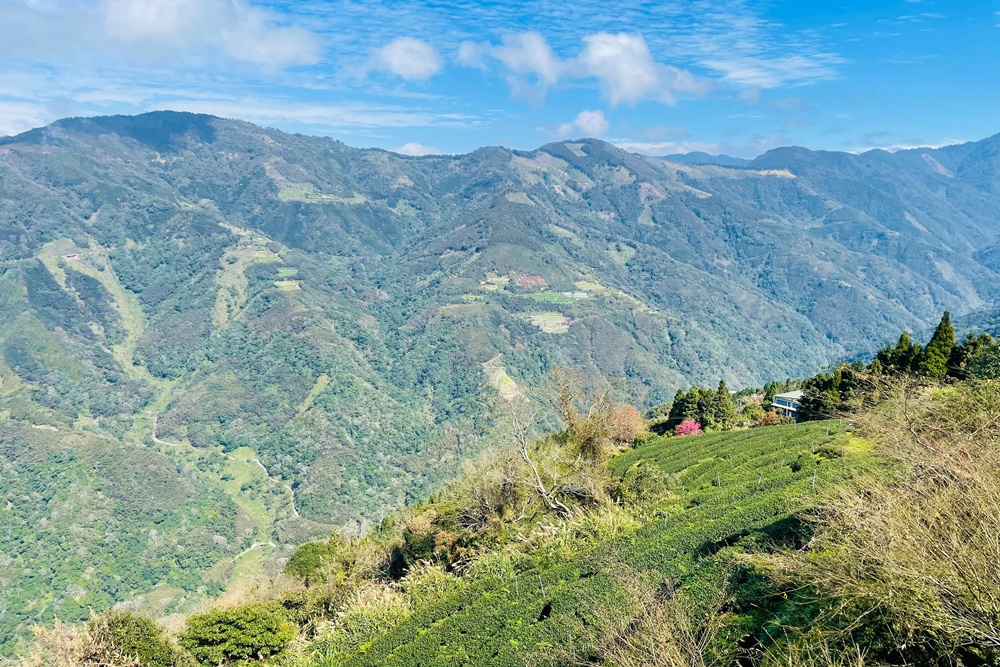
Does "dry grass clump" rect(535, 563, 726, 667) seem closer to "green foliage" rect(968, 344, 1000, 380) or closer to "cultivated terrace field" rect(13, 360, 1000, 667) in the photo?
"cultivated terrace field" rect(13, 360, 1000, 667)

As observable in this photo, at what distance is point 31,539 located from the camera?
13738 cm

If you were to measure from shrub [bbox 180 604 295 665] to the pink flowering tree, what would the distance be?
34.0 metres

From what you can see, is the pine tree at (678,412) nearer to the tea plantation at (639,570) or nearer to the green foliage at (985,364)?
the green foliage at (985,364)

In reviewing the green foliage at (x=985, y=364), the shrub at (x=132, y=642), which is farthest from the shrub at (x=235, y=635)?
the green foliage at (x=985, y=364)

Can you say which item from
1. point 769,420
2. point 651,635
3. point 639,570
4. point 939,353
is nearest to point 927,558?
point 651,635

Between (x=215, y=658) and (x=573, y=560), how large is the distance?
64.3ft

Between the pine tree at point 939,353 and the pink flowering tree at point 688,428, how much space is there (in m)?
16.8

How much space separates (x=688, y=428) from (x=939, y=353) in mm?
18876

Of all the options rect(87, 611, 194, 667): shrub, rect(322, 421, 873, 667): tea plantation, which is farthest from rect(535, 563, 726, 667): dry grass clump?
rect(87, 611, 194, 667): shrub

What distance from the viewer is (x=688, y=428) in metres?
49.6

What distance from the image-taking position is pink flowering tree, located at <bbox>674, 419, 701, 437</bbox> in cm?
4906

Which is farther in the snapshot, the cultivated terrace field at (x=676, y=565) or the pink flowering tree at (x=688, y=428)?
the pink flowering tree at (x=688, y=428)

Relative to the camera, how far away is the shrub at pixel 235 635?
28703 millimetres

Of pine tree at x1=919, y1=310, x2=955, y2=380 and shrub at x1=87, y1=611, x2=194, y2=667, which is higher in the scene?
pine tree at x1=919, y1=310, x2=955, y2=380
